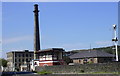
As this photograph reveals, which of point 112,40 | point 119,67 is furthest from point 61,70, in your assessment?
point 119,67

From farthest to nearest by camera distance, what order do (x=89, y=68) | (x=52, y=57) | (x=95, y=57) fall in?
(x=95, y=57), (x=52, y=57), (x=89, y=68)

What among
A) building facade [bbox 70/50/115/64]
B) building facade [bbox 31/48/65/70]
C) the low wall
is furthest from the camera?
building facade [bbox 70/50/115/64]

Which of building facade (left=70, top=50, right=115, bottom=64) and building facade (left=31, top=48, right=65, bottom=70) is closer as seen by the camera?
building facade (left=31, top=48, right=65, bottom=70)

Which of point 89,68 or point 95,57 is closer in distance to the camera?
point 89,68

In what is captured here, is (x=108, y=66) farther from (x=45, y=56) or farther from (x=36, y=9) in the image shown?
(x=36, y=9)

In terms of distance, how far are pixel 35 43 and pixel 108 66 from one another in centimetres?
4099

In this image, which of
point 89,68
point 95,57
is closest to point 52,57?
point 95,57

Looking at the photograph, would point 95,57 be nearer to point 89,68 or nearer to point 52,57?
point 52,57

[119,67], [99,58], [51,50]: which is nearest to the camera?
[119,67]

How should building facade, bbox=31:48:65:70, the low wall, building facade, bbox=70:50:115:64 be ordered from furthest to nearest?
building facade, bbox=70:50:115:64 → building facade, bbox=31:48:65:70 → the low wall

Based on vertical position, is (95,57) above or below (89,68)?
above

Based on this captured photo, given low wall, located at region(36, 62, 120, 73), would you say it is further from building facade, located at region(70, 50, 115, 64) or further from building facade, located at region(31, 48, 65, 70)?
building facade, located at region(70, 50, 115, 64)

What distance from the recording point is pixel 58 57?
176 ft

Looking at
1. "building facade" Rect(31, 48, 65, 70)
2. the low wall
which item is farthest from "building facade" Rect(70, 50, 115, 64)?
the low wall
